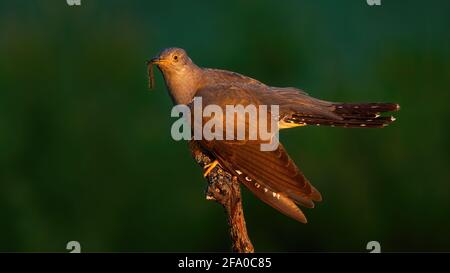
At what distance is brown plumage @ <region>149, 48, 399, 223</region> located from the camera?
337 centimetres

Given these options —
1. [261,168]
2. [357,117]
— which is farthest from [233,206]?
[357,117]

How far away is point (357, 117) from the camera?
3588 millimetres

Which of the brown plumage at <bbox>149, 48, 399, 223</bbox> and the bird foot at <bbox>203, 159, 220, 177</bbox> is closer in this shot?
the brown plumage at <bbox>149, 48, 399, 223</bbox>

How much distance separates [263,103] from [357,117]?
0.41m

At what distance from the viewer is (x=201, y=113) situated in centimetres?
360

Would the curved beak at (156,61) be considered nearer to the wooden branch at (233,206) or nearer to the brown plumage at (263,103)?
the brown plumage at (263,103)

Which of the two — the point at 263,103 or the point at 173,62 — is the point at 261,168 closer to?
the point at 263,103

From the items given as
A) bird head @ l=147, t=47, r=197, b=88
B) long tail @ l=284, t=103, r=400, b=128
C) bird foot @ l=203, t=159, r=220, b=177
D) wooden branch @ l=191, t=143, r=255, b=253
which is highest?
bird head @ l=147, t=47, r=197, b=88

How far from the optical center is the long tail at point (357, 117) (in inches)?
139

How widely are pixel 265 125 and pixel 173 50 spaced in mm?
561

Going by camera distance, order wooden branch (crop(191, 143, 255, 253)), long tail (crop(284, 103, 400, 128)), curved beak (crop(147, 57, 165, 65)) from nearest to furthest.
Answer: wooden branch (crop(191, 143, 255, 253)) → long tail (crop(284, 103, 400, 128)) → curved beak (crop(147, 57, 165, 65))

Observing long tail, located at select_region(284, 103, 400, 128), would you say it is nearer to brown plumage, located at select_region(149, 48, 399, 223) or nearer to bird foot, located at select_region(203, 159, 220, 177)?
brown plumage, located at select_region(149, 48, 399, 223)

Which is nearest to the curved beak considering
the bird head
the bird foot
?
the bird head

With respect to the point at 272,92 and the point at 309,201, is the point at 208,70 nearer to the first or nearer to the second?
the point at 272,92
